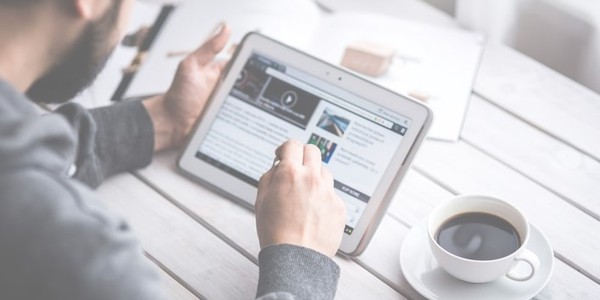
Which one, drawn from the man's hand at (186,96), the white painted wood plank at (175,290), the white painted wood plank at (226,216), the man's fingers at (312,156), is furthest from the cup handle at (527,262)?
the man's hand at (186,96)

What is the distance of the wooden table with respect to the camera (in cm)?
82

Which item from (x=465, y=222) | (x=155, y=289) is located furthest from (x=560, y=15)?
(x=155, y=289)

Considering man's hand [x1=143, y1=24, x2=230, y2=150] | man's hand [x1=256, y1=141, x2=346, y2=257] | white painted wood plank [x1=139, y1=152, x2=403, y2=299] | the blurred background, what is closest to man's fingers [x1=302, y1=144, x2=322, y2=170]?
man's hand [x1=256, y1=141, x2=346, y2=257]

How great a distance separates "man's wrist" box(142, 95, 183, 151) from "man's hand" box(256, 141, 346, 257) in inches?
7.6

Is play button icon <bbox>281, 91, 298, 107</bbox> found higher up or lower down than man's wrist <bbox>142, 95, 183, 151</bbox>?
higher up

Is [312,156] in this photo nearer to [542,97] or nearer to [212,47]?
[212,47]

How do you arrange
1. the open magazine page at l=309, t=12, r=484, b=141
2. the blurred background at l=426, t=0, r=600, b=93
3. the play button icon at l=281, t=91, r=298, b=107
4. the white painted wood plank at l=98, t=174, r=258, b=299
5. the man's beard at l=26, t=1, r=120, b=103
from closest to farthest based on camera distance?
the man's beard at l=26, t=1, r=120, b=103
the white painted wood plank at l=98, t=174, r=258, b=299
the play button icon at l=281, t=91, r=298, b=107
the open magazine page at l=309, t=12, r=484, b=141
the blurred background at l=426, t=0, r=600, b=93

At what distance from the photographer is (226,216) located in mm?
896

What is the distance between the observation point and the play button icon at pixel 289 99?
0.92 meters

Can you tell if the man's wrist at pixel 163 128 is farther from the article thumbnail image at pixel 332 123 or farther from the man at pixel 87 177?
the article thumbnail image at pixel 332 123

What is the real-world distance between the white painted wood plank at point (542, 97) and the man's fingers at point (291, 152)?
1.13ft

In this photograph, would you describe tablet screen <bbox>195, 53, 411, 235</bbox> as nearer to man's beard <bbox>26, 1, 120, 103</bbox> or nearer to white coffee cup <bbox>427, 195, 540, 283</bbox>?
white coffee cup <bbox>427, 195, 540, 283</bbox>

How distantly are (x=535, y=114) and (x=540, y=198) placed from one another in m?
0.15

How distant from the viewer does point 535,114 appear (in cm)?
103
